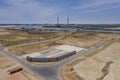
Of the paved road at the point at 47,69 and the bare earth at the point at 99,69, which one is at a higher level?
the bare earth at the point at 99,69

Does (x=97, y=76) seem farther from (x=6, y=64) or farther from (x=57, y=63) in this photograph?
(x=6, y=64)

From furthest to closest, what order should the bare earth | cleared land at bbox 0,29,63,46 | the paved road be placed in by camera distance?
cleared land at bbox 0,29,63,46, the paved road, the bare earth

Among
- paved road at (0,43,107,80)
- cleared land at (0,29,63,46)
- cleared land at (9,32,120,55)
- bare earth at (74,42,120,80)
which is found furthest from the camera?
cleared land at (0,29,63,46)

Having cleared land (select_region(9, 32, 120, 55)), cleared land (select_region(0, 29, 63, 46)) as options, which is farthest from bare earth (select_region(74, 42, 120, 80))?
cleared land (select_region(0, 29, 63, 46))

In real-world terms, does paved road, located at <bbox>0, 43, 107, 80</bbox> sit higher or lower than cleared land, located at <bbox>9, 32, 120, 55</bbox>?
lower

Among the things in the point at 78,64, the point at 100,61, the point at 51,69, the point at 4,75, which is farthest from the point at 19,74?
the point at 100,61

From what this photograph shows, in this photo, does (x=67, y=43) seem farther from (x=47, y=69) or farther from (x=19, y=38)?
(x=47, y=69)

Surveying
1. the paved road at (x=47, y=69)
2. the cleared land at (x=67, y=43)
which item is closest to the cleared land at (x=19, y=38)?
the cleared land at (x=67, y=43)

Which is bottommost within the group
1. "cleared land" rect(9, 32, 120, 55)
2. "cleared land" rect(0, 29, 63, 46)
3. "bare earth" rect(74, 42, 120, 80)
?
"bare earth" rect(74, 42, 120, 80)

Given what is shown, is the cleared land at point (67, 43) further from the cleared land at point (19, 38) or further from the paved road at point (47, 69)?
the cleared land at point (19, 38)

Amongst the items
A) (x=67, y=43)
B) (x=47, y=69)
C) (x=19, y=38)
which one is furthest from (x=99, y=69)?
(x=19, y=38)

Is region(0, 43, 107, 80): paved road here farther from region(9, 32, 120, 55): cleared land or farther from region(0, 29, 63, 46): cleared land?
region(0, 29, 63, 46): cleared land
